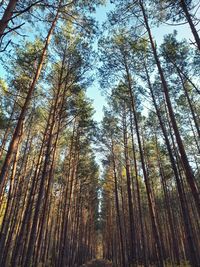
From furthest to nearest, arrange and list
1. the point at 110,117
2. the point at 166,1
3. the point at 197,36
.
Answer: the point at 110,117 < the point at 166,1 < the point at 197,36

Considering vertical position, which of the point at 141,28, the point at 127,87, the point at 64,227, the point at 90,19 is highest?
the point at 141,28

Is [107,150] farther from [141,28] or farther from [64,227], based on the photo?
[141,28]

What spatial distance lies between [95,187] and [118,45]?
22.8 metres

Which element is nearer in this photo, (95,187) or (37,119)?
(37,119)

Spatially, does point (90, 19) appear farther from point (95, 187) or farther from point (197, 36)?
point (95, 187)

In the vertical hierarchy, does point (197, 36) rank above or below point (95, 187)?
below

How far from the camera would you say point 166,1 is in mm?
8633

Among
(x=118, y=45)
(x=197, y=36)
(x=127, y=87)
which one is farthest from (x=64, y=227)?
(x=197, y=36)

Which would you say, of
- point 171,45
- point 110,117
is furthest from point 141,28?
point 110,117

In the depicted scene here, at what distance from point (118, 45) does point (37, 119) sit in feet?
24.7

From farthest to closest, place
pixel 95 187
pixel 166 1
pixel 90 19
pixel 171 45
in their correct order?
pixel 95 187 < pixel 171 45 < pixel 166 1 < pixel 90 19

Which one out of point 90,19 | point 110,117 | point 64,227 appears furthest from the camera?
point 110,117

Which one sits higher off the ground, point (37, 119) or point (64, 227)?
point (37, 119)

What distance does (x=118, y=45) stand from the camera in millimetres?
12195
